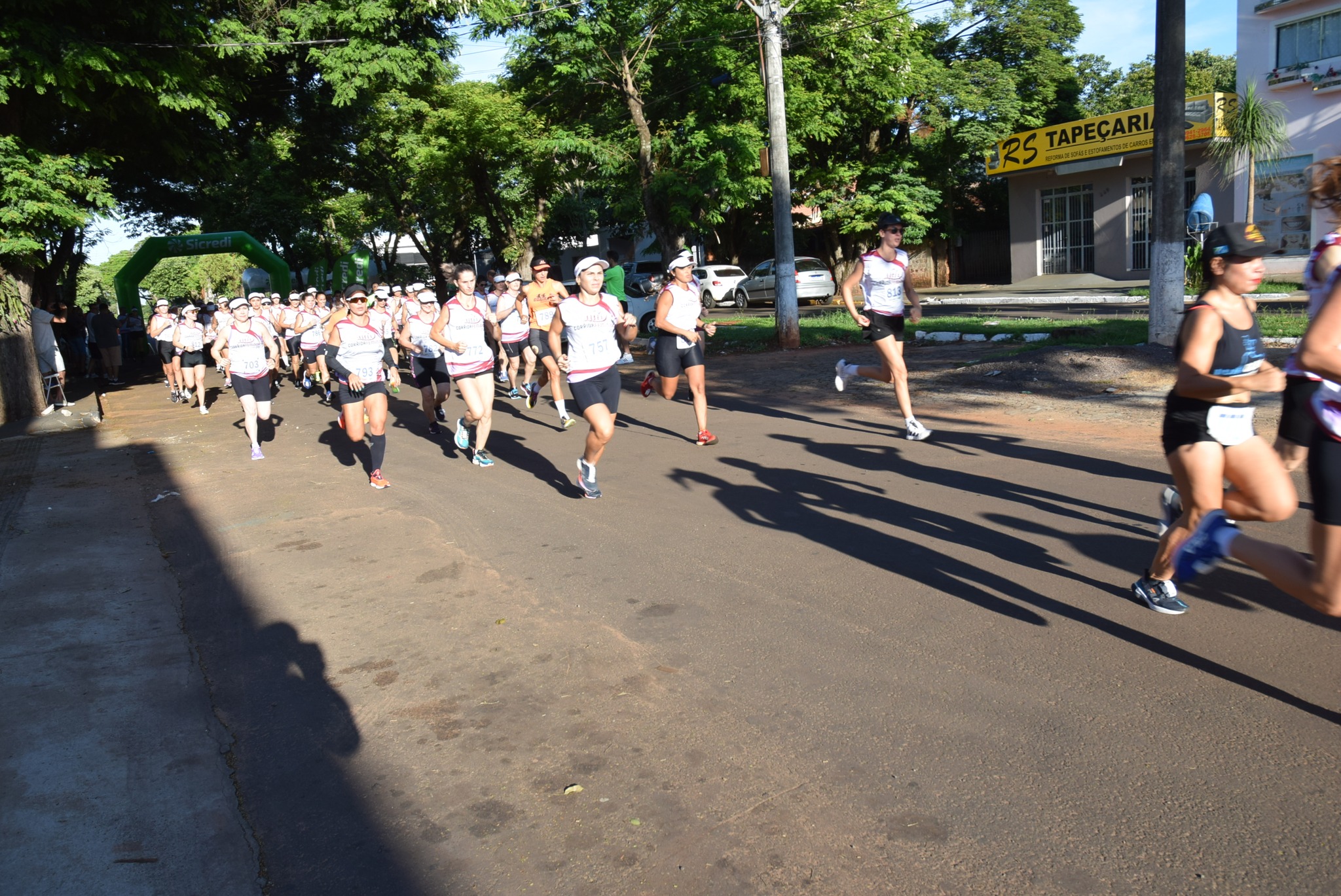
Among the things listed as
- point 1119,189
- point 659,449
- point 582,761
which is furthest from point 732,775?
point 1119,189

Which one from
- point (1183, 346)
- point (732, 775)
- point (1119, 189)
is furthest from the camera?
point (1119, 189)

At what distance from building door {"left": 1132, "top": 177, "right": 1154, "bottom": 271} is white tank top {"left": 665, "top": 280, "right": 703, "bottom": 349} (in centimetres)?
2520

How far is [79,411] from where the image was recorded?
52.8 feet

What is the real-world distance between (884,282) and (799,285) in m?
21.4

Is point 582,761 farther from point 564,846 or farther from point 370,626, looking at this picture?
point 370,626

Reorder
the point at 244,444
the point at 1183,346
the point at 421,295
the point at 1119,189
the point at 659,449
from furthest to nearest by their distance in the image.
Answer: the point at 1119,189 < the point at 244,444 < the point at 421,295 < the point at 659,449 < the point at 1183,346

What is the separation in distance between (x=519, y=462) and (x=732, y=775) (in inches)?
263

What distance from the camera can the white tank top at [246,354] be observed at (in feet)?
37.8

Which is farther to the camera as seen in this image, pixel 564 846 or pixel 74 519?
pixel 74 519

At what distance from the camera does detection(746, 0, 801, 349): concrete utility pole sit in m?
17.6

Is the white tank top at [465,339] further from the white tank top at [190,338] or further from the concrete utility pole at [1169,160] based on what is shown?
the white tank top at [190,338]

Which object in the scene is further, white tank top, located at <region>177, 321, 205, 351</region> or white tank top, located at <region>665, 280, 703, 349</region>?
white tank top, located at <region>177, 321, 205, 351</region>

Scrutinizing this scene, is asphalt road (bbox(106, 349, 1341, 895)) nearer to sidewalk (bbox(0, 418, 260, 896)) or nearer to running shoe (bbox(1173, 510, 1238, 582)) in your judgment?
sidewalk (bbox(0, 418, 260, 896))

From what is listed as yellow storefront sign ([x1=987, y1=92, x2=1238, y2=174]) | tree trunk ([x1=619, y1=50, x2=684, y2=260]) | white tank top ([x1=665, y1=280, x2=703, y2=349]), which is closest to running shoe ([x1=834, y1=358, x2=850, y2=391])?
white tank top ([x1=665, y1=280, x2=703, y2=349])
